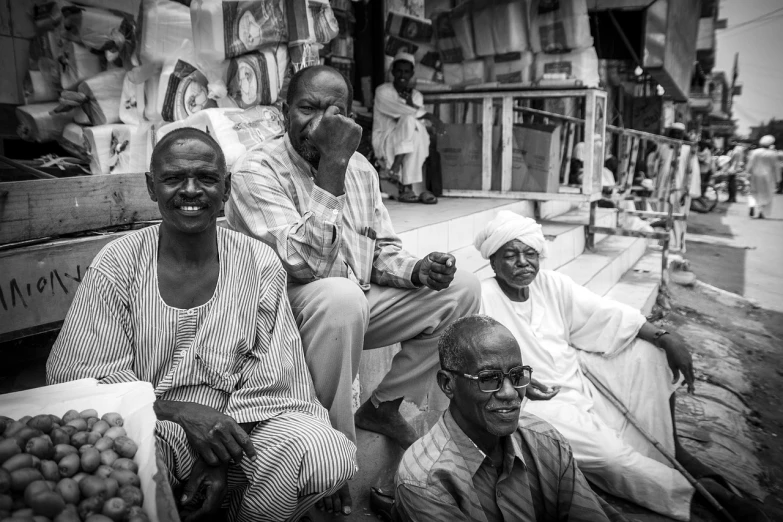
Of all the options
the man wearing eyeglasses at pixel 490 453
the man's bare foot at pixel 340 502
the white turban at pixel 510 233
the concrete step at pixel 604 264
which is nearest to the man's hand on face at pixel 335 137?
the man wearing eyeglasses at pixel 490 453

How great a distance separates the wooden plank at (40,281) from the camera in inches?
90.4

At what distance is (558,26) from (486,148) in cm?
141

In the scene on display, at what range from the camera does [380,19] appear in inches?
269

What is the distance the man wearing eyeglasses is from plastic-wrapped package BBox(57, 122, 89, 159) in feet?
11.1

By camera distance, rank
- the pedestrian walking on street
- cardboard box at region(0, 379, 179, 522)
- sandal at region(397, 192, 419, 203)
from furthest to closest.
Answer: the pedestrian walking on street < sandal at region(397, 192, 419, 203) < cardboard box at region(0, 379, 179, 522)

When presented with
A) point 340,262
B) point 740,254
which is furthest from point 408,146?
point 740,254

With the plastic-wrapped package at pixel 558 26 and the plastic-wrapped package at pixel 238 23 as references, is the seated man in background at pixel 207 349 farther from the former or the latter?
the plastic-wrapped package at pixel 558 26

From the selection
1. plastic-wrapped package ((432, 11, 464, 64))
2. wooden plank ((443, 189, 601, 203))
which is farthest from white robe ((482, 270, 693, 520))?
plastic-wrapped package ((432, 11, 464, 64))

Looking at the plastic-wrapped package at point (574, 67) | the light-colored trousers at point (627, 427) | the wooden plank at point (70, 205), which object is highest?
the plastic-wrapped package at point (574, 67)

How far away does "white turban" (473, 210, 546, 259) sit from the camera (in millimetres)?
2977

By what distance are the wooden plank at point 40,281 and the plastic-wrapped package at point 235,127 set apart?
2.97 ft

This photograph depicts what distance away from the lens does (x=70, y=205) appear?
8.48ft

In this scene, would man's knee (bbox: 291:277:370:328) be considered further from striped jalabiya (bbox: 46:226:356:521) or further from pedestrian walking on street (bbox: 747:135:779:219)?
pedestrian walking on street (bbox: 747:135:779:219)

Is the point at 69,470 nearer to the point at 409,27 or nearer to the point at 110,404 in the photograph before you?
the point at 110,404
